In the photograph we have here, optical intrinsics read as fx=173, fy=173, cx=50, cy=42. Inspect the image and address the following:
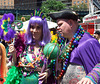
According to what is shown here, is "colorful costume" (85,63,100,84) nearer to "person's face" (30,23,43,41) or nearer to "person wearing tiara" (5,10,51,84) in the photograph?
"person wearing tiara" (5,10,51,84)

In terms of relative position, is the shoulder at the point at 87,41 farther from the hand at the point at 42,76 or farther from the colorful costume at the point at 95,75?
the hand at the point at 42,76

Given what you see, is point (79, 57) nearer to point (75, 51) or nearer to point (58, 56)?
point (75, 51)

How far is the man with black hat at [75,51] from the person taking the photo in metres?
1.51

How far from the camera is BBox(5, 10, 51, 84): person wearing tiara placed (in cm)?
238

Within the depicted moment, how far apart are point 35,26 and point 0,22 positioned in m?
0.86

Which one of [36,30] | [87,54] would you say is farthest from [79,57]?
[36,30]

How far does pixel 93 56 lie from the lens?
1.49m

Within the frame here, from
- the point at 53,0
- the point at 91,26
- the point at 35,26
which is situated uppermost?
the point at 53,0

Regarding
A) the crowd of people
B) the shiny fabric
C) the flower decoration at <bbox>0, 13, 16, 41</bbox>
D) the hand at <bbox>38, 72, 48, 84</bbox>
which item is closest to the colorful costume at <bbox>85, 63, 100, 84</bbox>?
the crowd of people

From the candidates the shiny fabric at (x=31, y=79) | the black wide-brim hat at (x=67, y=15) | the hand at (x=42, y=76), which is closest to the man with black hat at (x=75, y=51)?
the black wide-brim hat at (x=67, y=15)

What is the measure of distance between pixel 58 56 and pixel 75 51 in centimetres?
24

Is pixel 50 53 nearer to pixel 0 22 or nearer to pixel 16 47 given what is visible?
pixel 16 47

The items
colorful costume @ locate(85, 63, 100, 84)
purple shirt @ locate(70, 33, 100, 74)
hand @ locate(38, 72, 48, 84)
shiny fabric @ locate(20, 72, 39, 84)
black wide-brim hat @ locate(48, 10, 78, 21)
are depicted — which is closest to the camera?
colorful costume @ locate(85, 63, 100, 84)

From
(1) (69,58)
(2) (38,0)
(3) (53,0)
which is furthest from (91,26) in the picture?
(2) (38,0)
